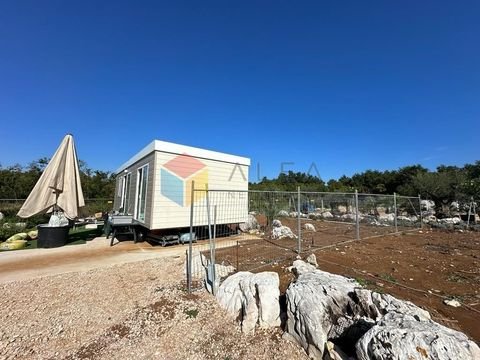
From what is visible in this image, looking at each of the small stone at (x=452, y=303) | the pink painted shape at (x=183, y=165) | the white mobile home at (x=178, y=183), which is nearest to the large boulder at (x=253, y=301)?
the small stone at (x=452, y=303)

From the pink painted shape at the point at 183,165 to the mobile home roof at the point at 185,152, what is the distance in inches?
6.7

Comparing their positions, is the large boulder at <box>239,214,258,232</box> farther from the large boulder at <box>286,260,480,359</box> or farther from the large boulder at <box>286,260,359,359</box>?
Answer: the large boulder at <box>286,260,359,359</box>

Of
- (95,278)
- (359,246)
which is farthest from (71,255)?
(359,246)

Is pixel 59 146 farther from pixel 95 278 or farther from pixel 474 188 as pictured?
pixel 474 188

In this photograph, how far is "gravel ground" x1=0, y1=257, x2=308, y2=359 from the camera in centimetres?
236

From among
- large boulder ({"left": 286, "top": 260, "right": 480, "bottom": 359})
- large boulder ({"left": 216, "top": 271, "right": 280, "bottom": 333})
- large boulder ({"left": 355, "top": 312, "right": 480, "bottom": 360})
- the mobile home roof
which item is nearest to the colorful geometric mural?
the mobile home roof

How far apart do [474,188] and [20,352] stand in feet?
63.0

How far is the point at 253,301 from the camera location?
285cm

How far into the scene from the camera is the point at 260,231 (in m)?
8.59

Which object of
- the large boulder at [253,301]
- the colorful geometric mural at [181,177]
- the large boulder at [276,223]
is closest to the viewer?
the large boulder at [253,301]

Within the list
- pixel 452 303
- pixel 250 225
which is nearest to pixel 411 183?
pixel 250 225

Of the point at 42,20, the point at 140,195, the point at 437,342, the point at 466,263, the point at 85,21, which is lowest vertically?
the point at 466,263

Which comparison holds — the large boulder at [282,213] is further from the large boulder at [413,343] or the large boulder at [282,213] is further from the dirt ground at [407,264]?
the large boulder at [413,343]

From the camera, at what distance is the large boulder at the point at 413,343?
1.49 m
